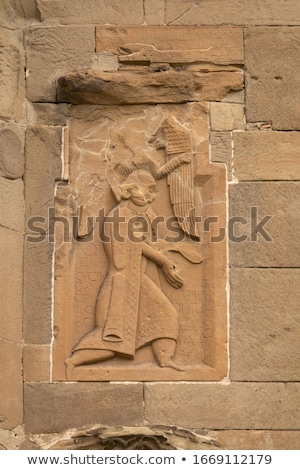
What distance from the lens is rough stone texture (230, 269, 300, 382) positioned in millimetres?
6469

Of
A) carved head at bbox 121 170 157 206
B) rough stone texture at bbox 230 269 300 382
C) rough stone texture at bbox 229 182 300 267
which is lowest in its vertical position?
rough stone texture at bbox 230 269 300 382

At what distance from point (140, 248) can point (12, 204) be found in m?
0.93

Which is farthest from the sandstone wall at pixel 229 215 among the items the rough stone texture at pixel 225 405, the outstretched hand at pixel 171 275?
the outstretched hand at pixel 171 275

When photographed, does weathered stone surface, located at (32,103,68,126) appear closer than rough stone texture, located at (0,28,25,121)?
No

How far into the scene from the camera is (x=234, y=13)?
6.85 m

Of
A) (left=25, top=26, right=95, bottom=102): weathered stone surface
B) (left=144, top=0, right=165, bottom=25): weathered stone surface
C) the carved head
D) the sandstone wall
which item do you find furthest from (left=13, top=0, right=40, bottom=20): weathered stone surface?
the carved head

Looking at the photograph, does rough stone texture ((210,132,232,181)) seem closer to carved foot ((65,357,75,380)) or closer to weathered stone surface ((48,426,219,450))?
carved foot ((65,357,75,380))

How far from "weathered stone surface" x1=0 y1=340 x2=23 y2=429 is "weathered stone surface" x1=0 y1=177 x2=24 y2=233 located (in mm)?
807

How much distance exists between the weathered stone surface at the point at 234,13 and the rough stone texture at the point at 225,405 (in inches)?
101

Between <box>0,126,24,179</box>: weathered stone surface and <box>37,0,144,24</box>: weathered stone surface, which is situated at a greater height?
<box>37,0,144,24</box>: weathered stone surface

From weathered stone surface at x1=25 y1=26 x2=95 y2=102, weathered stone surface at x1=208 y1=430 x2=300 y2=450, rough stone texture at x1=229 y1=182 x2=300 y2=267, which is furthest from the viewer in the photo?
weathered stone surface at x1=25 y1=26 x2=95 y2=102

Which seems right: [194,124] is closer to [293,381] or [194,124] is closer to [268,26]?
[268,26]

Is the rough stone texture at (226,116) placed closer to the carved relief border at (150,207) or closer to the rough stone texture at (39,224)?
the carved relief border at (150,207)

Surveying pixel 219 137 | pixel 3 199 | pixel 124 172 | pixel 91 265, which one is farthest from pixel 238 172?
pixel 3 199
